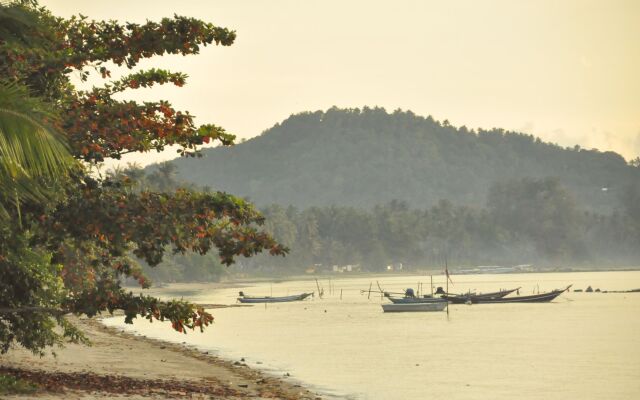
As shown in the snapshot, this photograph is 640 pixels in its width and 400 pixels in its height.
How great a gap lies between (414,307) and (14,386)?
70.2m

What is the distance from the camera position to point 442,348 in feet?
189

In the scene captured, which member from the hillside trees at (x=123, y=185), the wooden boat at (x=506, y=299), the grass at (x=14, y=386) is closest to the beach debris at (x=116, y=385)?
the grass at (x=14, y=386)

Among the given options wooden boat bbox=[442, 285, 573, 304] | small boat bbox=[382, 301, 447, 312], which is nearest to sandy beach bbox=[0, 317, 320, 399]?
small boat bbox=[382, 301, 447, 312]

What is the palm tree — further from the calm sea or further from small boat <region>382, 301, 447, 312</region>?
small boat <region>382, 301, 447, 312</region>

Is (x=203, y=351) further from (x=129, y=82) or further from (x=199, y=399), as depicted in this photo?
(x=129, y=82)

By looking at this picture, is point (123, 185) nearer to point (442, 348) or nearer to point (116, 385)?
point (116, 385)

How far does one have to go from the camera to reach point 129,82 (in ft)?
69.4

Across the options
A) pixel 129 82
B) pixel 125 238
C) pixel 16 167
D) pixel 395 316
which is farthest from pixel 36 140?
pixel 395 316

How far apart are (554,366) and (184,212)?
1266 inches

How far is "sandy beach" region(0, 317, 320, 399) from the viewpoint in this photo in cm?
2470

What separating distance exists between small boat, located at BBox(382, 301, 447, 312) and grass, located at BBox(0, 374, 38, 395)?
6865cm

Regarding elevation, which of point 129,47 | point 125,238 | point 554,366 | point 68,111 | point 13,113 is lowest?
point 554,366

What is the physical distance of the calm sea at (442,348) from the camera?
129 feet

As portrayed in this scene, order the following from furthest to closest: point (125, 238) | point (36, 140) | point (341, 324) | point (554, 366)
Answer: point (341, 324) < point (554, 366) < point (125, 238) < point (36, 140)
